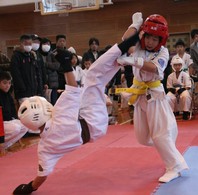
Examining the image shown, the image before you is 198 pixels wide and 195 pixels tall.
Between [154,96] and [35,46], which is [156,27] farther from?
[35,46]

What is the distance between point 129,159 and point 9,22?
11.1 metres

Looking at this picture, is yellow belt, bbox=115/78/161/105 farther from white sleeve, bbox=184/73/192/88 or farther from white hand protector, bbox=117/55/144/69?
white sleeve, bbox=184/73/192/88

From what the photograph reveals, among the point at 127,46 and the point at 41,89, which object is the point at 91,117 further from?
the point at 41,89

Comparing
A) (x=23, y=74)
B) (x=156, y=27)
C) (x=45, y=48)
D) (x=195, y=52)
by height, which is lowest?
(x=23, y=74)

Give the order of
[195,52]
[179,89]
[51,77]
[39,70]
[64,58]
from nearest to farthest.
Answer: [64,58] < [39,70] < [51,77] < [179,89] < [195,52]

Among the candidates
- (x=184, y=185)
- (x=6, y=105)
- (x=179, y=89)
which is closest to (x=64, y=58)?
(x=184, y=185)

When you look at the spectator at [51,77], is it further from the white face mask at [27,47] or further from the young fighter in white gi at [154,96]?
the young fighter in white gi at [154,96]

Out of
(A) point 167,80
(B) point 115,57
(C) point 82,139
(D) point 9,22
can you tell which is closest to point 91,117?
(C) point 82,139

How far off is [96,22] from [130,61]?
10349mm

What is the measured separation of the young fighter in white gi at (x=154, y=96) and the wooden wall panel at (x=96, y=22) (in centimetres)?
914

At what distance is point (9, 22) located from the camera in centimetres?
1438

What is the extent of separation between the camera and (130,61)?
11.0ft

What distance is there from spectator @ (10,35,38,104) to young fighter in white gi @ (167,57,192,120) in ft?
10.4

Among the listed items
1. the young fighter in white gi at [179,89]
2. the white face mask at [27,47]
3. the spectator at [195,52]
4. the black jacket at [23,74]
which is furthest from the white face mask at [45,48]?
the spectator at [195,52]
